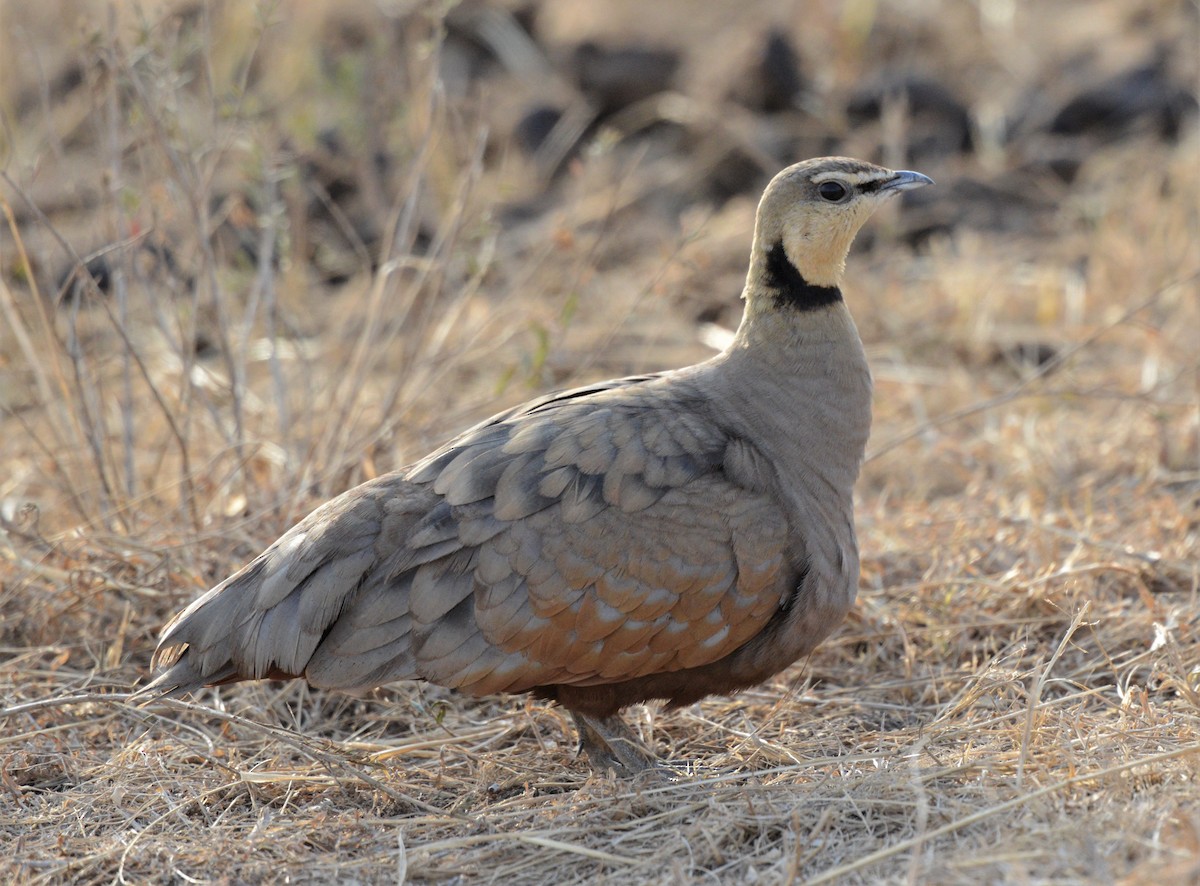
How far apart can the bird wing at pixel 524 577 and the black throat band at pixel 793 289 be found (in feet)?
2.05

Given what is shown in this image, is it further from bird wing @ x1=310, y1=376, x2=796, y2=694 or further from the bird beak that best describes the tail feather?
the bird beak

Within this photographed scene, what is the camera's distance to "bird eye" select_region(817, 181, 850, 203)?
4301 mm

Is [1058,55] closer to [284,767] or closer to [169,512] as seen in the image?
[169,512]

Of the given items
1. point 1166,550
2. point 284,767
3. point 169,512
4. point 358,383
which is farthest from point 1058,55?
point 284,767

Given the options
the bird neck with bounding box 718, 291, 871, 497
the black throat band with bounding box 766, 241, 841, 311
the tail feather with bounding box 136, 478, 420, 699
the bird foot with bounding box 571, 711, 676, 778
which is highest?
the black throat band with bounding box 766, 241, 841, 311

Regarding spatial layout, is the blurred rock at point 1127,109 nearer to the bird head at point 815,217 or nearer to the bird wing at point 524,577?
the bird head at point 815,217

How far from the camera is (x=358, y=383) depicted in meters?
5.43

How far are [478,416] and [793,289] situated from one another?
Result: 2.18 m

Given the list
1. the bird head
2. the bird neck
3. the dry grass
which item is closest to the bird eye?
the bird head

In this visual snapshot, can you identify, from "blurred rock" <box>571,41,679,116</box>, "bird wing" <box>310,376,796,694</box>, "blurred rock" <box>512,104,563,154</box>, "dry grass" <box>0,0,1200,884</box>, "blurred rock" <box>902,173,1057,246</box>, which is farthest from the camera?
"blurred rock" <box>571,41,679,116</box>

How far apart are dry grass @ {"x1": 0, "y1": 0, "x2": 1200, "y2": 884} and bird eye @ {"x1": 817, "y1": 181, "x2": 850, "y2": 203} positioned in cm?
126

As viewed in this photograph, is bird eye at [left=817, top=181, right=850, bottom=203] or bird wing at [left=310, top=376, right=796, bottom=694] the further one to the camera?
bird eye at [left=817, top=181, right=850, bottom=203]

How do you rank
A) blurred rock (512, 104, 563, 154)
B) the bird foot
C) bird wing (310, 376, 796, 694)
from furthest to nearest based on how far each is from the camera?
blurred rock (512, 104, 563, 154) → the bird foot → bird wing (310, 376, 796, 694)

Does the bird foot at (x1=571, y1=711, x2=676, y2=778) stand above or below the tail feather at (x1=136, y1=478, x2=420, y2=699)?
below
